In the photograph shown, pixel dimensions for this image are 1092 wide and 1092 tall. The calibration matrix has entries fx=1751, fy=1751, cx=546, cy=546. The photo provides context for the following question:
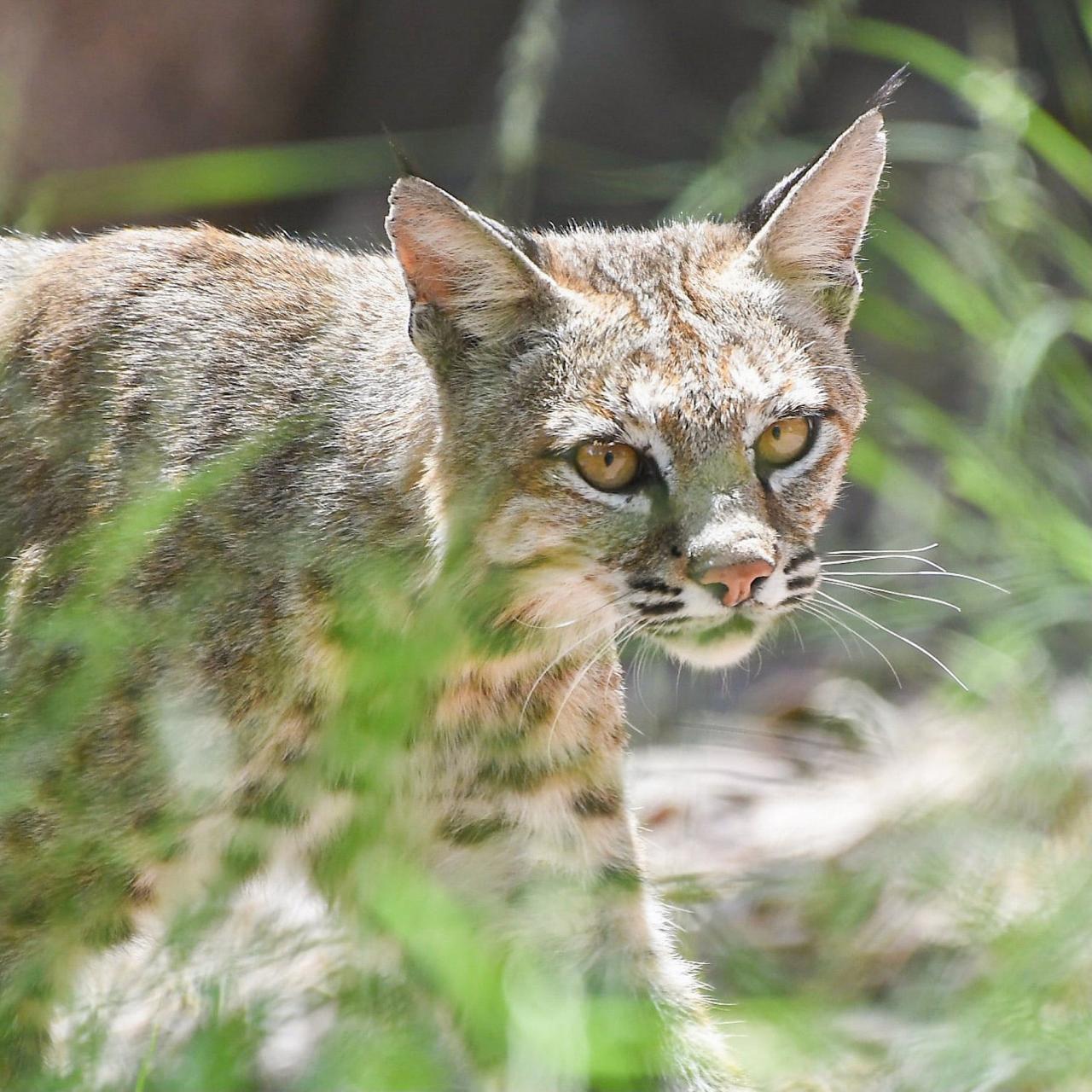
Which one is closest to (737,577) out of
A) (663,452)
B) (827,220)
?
(663,452)

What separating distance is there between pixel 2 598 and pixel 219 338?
0.71 meters

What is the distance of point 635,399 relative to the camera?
3.32 m

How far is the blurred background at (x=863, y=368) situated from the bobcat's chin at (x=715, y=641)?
0.59ft

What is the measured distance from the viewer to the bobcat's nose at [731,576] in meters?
3.12

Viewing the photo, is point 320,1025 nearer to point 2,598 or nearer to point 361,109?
point 2,598

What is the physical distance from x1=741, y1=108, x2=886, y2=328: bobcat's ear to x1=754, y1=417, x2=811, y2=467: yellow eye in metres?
0.45

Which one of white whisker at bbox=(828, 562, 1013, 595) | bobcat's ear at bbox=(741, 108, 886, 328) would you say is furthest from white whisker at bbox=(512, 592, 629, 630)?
bobcat's ear at bbox=(741, 108, 886, 328)

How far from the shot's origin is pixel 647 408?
330cm

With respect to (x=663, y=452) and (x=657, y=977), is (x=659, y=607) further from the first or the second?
(x=657, y=977)

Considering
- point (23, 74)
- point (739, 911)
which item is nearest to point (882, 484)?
point (739, 911)

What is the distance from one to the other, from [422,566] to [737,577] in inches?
26.7

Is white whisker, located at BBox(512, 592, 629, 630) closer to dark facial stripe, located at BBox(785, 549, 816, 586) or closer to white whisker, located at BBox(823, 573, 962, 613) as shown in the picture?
dark facial stripe, located at BBox(785, 549, 816, 586)

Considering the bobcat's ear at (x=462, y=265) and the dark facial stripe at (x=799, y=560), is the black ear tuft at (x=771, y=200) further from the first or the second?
the dark facial stripe at (x=799, y=560)

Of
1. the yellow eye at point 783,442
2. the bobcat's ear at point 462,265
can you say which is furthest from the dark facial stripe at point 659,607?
the bobcat's ear at point 462,265
